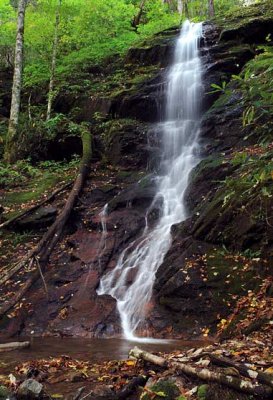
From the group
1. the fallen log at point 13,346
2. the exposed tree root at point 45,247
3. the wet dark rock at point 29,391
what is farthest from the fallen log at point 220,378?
the exposed tree root at point 45,247

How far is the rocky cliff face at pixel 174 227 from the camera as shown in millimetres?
7246

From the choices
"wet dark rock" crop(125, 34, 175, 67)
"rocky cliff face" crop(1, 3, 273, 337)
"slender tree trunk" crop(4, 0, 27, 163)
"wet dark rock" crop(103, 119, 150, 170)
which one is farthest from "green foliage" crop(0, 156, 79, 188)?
"wet dark rock" crop(125, 34, 175, 67)

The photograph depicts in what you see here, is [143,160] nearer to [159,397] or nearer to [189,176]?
[189,176]

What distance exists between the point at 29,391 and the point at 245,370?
1942 mm

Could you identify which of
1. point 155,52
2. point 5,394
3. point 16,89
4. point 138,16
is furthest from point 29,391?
point 138,16

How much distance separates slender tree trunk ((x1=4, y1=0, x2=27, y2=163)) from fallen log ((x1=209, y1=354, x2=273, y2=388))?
12.7 metres

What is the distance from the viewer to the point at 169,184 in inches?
469

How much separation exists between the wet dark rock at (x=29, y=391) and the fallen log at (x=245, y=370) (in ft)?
5.27

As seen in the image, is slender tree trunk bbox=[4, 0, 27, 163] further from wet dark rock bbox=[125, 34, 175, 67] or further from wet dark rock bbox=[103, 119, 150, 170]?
wet dark rock bbox=[125, 34, 175, 67]

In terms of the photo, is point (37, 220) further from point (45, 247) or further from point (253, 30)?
point (253, 30)

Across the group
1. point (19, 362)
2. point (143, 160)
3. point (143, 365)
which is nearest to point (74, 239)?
point (143, 160)

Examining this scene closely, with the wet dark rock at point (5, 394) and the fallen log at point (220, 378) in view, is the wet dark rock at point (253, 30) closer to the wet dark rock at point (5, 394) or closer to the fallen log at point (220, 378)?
the fallen log at point (220, 378)

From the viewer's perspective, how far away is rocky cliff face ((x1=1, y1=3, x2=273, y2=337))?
7.25 meters

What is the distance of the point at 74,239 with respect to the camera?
10.5 metres
